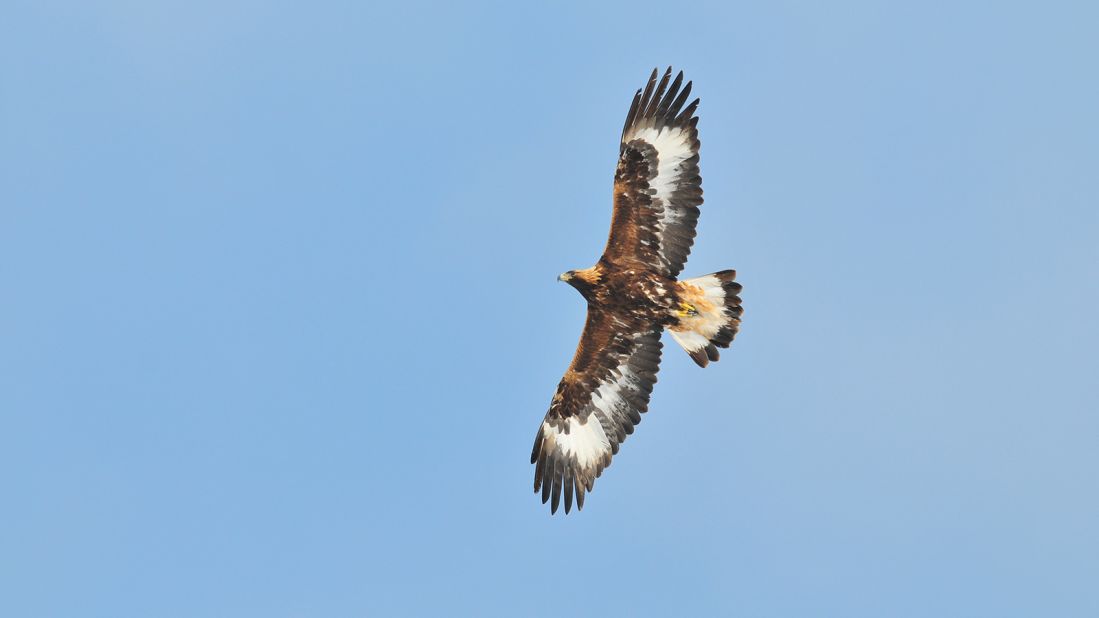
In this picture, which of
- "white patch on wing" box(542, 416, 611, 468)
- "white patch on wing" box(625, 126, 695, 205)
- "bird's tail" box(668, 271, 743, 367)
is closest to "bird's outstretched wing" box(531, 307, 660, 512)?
"white patch on wing" box(542, 416, 611, 468)

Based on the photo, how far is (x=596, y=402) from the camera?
22047mm

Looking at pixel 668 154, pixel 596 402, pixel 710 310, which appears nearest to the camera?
pixel 668 154

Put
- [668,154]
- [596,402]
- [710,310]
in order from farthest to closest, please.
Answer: [596,402], [710,310], [668,154]

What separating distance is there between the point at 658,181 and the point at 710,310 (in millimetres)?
2133

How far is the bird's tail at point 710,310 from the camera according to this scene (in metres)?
21.1

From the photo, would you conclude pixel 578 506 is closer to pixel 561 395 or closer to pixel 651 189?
pixel 561 395

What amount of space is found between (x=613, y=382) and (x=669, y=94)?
4520 millimetres

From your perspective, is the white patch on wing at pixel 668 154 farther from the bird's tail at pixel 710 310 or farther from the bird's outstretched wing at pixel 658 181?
the bird's tail at pixel 710 310

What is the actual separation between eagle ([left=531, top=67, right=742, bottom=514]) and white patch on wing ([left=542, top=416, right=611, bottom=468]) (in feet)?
0.05

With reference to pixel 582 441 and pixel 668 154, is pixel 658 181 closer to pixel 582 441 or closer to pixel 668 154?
pixel 668 154

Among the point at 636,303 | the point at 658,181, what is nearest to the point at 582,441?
the point at 636,303

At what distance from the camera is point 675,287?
2111cm

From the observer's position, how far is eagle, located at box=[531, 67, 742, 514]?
68.0 ft

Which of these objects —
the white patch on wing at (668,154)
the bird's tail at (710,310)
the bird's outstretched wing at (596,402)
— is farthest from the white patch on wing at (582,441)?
the white patch on wing at (668,154)
